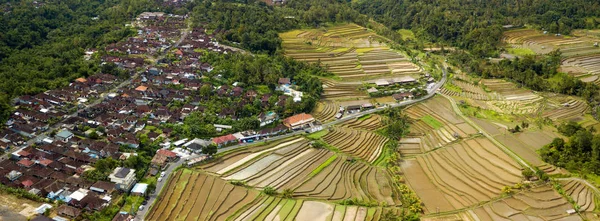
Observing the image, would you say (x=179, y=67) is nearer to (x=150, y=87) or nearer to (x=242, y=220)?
(x=150, y=87)

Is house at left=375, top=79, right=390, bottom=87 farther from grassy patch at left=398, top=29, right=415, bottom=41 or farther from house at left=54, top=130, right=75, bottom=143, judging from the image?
house at left=54, top=130, right=75, bottom=143

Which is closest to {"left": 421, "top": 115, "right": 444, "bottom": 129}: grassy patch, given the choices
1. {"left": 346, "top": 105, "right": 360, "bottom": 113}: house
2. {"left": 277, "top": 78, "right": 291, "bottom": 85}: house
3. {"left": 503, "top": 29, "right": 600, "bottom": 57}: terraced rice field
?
{"left": 346, "top": 105, "right": 360, "bottom": 113}: house

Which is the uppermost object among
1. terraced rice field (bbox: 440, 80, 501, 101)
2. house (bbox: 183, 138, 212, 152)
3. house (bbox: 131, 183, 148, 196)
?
house (bbox: 131, 183, 148, 196)

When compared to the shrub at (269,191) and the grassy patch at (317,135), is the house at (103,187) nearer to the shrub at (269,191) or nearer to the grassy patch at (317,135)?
the shrub at (269,191)

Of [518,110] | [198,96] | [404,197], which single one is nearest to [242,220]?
[404,197]

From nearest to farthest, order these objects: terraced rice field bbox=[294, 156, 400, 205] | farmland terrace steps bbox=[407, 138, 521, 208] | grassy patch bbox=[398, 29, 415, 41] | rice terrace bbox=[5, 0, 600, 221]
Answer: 1. rice terrace bbox=[5, 0, 600, 221]
2. terraced rice field bbox=[294, 156, 400, 205]
3. farmland terrace steps bbox=[407, 138, 521, 208]
4. grassy patch bbox=[398, 29, 415, 41]

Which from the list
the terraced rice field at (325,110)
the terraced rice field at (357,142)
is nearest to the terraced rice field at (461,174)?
the terraced rice field at (357,142)
